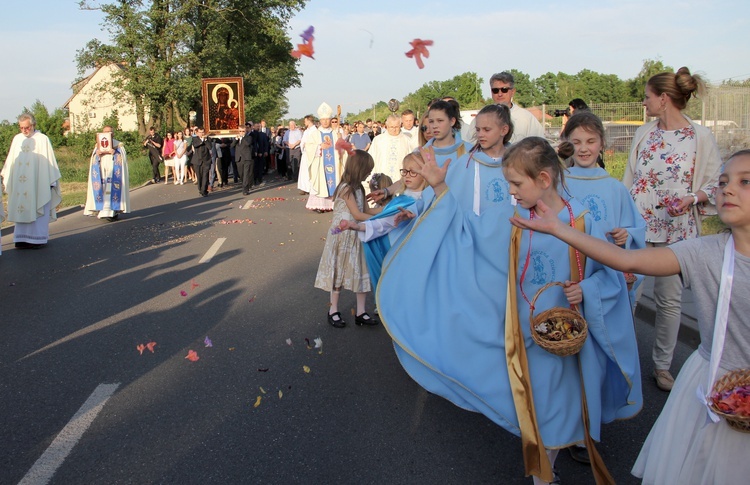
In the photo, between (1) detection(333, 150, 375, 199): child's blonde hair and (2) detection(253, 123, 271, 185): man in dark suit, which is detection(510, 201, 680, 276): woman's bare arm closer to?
(1) detection(333, 150, 375, 199): child's blonde hair

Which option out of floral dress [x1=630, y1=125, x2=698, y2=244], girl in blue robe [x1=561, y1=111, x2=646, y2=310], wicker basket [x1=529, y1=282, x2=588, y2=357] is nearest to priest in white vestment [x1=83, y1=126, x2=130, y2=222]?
floral dress [x1=630, y1=125, x2=698, y2=244]

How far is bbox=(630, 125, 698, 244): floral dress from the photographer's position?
490 cm

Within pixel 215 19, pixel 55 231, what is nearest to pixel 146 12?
pixel 215 19

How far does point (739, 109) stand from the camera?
1628 centimetres

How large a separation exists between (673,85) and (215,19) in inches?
→ 1473

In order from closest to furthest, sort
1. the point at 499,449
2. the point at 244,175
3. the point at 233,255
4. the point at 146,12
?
the point at 499,449 < the point at 233,255 < the point at 244,175 < the point at 146,12

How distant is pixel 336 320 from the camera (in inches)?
249

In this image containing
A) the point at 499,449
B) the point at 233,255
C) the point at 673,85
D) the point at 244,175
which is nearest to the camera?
the point at 499,449

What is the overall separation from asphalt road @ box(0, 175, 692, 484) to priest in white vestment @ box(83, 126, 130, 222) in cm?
613

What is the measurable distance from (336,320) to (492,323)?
3124 mm

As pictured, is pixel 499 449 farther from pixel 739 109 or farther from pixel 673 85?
pixel 739 109

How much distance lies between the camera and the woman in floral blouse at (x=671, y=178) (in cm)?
482

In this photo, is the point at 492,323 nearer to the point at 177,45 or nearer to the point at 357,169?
the point at 357,169

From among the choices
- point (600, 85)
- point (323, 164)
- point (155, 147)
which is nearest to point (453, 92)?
point (600, 85)
